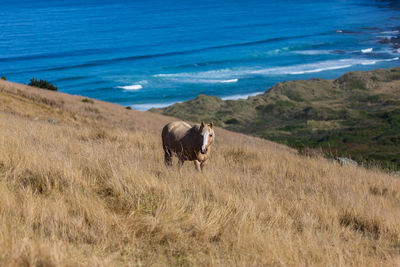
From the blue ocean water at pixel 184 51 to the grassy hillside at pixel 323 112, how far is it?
870 centimetres

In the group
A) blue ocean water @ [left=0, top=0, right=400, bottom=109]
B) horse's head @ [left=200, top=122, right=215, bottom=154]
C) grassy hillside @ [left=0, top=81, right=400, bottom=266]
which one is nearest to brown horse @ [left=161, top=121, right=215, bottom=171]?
horse's head @ [left=200, top=122, right=215, bottom=154]

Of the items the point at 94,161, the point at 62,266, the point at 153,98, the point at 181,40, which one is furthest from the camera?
the point at 181,40

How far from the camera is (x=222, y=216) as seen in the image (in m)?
5.64

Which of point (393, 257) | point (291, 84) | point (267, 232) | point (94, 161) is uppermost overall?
point (94, 161)

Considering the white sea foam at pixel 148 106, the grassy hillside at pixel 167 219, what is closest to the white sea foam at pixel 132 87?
the white sea foam at pixel 148 106

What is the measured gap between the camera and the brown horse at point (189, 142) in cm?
821

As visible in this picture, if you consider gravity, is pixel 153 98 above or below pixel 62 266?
below

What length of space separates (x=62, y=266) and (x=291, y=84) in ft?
277

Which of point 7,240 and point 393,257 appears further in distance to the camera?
point 393,257

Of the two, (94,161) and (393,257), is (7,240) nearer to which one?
(94,161)

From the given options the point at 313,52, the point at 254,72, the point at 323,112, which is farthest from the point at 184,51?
the point at 323,112

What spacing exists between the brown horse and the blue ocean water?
7111 cm

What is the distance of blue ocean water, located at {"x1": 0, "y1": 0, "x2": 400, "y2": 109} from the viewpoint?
91875 millimetres

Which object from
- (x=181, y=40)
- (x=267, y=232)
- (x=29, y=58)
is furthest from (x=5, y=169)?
(x=181, y=40)
